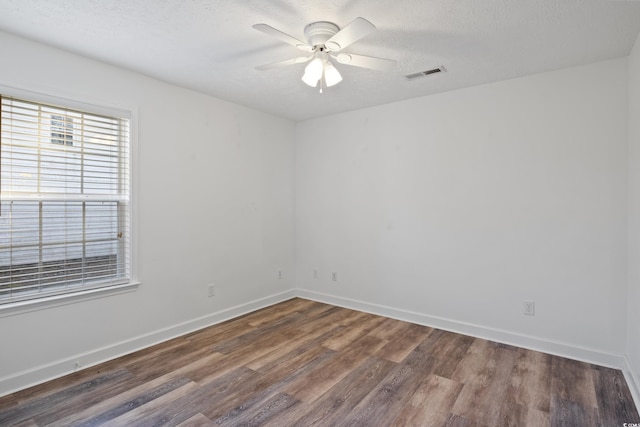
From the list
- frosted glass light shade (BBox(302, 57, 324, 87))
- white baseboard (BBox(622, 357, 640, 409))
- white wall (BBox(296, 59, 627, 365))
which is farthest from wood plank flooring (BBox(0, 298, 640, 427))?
frosted glass light shade (BBox(302, 57, 324, 87))

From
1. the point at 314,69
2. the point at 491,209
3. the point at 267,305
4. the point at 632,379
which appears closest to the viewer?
the point at 314,69

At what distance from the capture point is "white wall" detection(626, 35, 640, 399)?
7.67ft

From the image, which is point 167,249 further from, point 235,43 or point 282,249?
point 235,43

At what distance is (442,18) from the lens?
83.4 inches

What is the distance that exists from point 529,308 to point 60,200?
13.4 feet

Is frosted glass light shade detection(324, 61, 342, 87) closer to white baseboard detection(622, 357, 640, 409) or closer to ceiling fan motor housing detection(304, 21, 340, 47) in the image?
ceiling fan motor housing detection(304, 21, 340, 47)

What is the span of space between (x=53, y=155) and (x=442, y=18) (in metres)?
2.96

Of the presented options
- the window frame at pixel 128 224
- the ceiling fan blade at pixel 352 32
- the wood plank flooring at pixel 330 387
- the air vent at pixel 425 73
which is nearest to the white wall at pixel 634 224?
the wood plank flooring at pixel 330 387

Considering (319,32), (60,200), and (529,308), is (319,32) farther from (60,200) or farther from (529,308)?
(529,308)

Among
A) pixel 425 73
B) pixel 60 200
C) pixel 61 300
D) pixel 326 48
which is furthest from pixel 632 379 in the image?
pixel 60 200

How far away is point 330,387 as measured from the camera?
2441mm

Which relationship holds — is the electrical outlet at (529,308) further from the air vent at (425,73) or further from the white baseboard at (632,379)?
the air vent at (425,73)

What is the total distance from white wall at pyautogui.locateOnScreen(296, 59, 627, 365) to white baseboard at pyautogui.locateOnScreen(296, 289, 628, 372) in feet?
0.04

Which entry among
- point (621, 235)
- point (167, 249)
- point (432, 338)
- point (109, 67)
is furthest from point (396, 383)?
point (109, 67)
